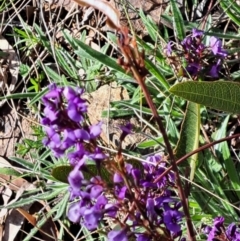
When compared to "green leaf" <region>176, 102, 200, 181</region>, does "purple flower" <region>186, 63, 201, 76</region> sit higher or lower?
higher

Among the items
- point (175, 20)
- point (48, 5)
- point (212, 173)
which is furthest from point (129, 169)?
point (48, 5)

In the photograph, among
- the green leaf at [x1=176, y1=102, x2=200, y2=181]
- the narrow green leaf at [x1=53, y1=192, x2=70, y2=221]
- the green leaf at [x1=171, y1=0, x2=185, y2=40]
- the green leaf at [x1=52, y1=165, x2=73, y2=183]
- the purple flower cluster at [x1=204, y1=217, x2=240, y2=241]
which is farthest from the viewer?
the green leaf at [x1=171, y1=0, x2=185, y2=40]

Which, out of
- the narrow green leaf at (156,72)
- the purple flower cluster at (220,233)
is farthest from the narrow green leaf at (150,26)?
the purple flower cluster at (220,233)

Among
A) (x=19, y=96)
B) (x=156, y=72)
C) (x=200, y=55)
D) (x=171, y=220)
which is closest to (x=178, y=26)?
(x=156, y=72)

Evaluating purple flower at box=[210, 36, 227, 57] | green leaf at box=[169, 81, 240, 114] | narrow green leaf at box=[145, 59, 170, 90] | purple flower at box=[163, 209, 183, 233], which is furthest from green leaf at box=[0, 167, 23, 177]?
purple flower at box=[163, 209, 183, 233]

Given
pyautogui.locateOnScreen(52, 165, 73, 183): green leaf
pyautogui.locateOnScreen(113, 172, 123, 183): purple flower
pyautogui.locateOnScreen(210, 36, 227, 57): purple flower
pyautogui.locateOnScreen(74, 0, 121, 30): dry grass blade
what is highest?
pyautogui.locateOnScreen(74, 0, 121, 30): dry grass blade

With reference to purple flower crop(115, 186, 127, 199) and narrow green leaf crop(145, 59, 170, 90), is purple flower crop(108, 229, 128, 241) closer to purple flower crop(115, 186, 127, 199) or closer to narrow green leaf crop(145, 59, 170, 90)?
purple flower crop(115, 186, 127, 199)

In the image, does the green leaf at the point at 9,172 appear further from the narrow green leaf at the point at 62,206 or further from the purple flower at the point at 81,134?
the purple flower at the point at 81,134
